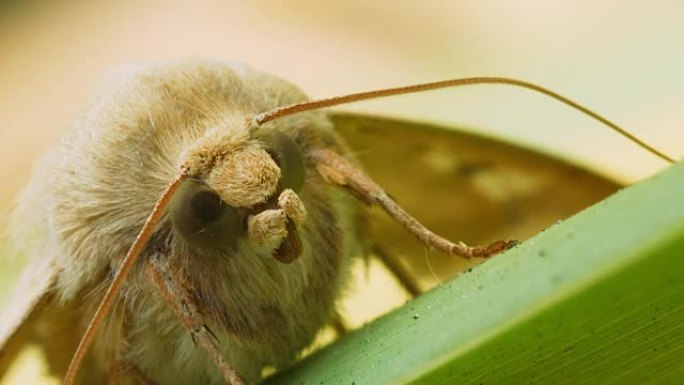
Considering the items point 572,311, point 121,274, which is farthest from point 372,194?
point 572,311

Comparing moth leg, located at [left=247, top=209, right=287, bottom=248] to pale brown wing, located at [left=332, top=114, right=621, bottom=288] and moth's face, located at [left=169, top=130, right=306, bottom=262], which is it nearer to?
moth's face, located at [left=169, top=130, right=306, bottom=262]

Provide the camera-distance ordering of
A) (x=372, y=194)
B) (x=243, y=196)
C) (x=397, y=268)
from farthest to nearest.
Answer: (x=397, y=268)
(x=372, y=194)
(x=243, y=196)

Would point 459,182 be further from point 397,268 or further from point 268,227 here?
point 268,227

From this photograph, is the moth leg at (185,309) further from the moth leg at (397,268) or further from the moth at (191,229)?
the moth leg at (397,268)

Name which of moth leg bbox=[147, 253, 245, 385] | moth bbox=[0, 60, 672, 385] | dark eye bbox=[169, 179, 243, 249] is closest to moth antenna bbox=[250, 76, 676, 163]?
moth bbox=[0, 60, 672, 385]

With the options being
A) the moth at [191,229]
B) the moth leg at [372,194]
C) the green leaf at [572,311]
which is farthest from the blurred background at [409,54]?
the green leaf at [572,311]

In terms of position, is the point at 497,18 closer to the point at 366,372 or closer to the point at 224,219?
the point at 224,219

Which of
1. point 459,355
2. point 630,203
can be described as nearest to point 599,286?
point 630,203
